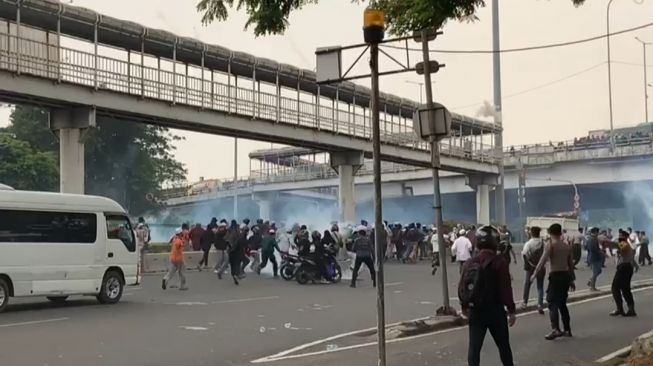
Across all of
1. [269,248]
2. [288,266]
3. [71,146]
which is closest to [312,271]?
[288,266]

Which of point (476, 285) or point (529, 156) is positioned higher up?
point (529, 156)

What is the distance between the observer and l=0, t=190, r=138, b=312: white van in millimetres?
14953

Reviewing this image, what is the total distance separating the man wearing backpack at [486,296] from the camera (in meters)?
7.43

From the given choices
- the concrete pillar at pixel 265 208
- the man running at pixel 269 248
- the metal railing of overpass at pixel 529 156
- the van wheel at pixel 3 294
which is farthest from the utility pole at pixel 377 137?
the concrete pillar at pixel 265 208

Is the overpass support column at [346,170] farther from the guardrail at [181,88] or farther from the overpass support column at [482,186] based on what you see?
the overpass support column at [482,186]

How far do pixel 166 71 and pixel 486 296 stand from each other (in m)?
23.7

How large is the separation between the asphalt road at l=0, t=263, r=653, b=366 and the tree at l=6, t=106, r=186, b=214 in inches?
1189

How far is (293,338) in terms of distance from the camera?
11734 mm

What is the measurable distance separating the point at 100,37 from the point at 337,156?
16836 millimetres

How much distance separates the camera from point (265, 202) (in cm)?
7931

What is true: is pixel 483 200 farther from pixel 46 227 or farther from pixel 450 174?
pixel 46 227

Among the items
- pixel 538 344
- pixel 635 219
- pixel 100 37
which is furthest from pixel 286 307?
pixel 635 219

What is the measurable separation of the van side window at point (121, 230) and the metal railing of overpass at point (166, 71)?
923 cm

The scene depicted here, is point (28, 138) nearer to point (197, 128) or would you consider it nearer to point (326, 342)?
point (197, 128)
